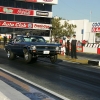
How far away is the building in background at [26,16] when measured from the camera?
64.0m

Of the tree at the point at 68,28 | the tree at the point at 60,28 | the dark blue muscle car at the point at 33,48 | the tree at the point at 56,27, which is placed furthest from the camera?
the tree at the point at 68,28

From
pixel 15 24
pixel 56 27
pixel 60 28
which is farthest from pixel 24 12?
pixel 60 28

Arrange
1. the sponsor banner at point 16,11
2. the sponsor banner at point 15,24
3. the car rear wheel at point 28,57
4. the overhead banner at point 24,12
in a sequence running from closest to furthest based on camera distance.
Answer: the car rear wheel at point 28,57
the sponsor banner at point 15,24
the sponsor banner at point 16,11
the overhead banner at point 24,12

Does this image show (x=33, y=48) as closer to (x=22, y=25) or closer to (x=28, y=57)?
(x=28, y=57)

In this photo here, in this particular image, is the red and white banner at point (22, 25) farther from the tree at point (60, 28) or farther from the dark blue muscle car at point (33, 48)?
the dark blue muscle car at point (33, 48)

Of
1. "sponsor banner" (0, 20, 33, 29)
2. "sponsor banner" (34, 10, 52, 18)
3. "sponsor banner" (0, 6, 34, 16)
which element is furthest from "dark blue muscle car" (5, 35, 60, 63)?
"sponsor banner" (34, 10, 52, 18)

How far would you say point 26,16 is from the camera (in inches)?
2653

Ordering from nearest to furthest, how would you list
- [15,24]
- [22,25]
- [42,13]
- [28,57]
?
[28,57], [15,24], [22,25], [42,13]

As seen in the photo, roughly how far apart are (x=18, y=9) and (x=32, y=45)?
170 ft

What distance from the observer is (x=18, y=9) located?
65688 millimetres

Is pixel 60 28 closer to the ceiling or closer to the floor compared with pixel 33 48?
closer to the ceiling

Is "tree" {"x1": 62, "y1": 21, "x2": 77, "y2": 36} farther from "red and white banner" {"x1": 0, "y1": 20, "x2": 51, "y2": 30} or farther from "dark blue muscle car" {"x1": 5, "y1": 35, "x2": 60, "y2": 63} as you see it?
"dark blue muscle car" {"x1": 5, "y1": 35, "x2": 60, "y2": 63}

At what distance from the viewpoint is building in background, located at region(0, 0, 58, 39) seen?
64000 millimetres

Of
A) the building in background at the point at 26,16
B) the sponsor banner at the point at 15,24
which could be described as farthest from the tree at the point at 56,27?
the sponsor banner at the point at 15,24
